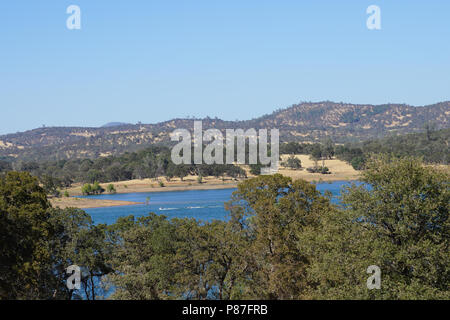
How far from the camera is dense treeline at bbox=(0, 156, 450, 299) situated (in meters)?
21.8

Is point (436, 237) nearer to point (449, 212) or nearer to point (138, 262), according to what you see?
point (449, 212)

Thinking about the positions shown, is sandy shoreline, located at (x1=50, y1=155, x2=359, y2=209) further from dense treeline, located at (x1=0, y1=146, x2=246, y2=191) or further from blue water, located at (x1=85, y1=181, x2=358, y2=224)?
blue water, located at (x1=85, y1=181, x2=358, y2=224)

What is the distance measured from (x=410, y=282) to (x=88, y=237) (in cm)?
2309

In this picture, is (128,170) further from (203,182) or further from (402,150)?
(402,150)

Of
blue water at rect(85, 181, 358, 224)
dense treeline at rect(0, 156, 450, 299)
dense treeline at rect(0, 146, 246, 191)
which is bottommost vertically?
blue water at rect(85, 181, 358, 224)

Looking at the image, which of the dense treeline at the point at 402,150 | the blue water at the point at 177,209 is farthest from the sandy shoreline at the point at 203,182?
the blue water at the point at 177,209

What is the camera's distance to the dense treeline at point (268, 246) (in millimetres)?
21844

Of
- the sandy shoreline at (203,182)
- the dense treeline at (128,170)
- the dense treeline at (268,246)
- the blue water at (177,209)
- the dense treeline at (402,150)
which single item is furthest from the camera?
the dense treeline at (128,170)

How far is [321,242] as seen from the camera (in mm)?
25031

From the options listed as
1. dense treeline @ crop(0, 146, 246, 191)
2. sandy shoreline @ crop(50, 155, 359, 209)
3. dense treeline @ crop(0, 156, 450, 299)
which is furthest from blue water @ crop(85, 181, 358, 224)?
dense treeline @ crop(0, 156, 450, 299)

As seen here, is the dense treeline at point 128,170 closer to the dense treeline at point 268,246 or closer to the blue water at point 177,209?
the blue water at point 177,209

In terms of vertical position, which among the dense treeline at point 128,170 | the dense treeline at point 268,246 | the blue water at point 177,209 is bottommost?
the blue water at point 177,209

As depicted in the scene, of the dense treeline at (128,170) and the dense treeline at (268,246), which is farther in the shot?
the dense treeline at (128,170)
